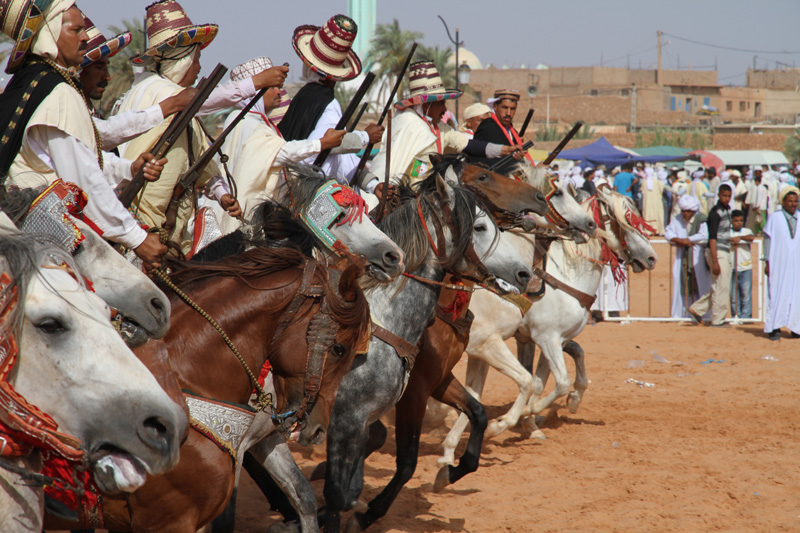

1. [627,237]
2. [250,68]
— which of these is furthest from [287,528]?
[627,237]

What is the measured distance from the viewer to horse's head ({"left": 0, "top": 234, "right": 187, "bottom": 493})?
6.94ft

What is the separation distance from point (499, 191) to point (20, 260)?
4.68 m

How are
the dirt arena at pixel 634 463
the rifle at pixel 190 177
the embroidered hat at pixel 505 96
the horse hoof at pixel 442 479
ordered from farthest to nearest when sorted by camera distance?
the embroidered hat at pixel 505 96
the horse hoof at pixel 442 479
the dirt arena at pixel 634 463
the rifle at pixel 190 177

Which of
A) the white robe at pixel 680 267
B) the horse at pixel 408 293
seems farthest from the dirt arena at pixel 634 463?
the white robe at pixel 680 267

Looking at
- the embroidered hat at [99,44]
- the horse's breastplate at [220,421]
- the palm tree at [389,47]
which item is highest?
the palm tree at [389,47]

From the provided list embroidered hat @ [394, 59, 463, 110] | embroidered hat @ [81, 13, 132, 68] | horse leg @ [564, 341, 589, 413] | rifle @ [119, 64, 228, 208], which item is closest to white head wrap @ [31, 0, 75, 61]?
rifle @ [119, 64, 228, 208]

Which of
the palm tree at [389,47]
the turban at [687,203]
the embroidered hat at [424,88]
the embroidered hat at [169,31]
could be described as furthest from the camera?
the palm tree at [389,47]

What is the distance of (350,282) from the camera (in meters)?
3.86

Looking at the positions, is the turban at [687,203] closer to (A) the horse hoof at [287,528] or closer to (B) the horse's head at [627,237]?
(B) the horse's head at [627,237]

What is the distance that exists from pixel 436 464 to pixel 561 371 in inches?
69.4

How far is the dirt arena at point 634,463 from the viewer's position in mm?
6102

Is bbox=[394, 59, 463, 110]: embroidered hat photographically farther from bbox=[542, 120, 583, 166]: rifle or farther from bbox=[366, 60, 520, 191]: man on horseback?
bbox=[542, 120, 583, 166]: rifle

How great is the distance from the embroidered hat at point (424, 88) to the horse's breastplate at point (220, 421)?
4.46 m

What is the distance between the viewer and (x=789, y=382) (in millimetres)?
10719
